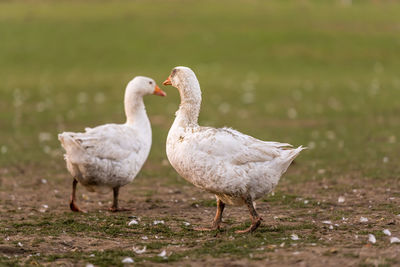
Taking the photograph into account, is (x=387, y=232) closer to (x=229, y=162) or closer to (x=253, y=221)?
(x=253, y=221)

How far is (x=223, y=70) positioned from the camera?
29.6 metres

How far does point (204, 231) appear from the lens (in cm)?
779

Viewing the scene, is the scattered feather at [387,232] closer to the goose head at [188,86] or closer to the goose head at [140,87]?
the goose head at [188,86]

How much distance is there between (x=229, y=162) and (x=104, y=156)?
246 cm

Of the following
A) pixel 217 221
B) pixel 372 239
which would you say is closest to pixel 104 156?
pixel 217 221

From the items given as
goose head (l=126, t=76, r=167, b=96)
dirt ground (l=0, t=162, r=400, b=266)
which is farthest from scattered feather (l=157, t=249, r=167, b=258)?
goose head (l=126, t=76, r=167, b=96)

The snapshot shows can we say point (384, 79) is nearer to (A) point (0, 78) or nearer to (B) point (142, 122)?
(A) point (0, 78)

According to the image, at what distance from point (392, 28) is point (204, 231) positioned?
30.7 m

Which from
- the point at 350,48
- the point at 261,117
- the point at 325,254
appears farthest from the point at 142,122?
the point at 350,48

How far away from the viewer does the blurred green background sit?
15930 millimetres

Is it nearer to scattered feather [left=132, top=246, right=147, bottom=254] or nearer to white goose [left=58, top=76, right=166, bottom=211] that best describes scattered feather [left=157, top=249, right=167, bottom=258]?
scattered feather [left=132, top=246, right=147, bottom=254]

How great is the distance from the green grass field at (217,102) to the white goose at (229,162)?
0.55 meters

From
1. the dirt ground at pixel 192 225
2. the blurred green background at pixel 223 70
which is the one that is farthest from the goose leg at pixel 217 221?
the blurred green background at pixel 223 70

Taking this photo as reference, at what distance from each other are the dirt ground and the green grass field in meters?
0.04
